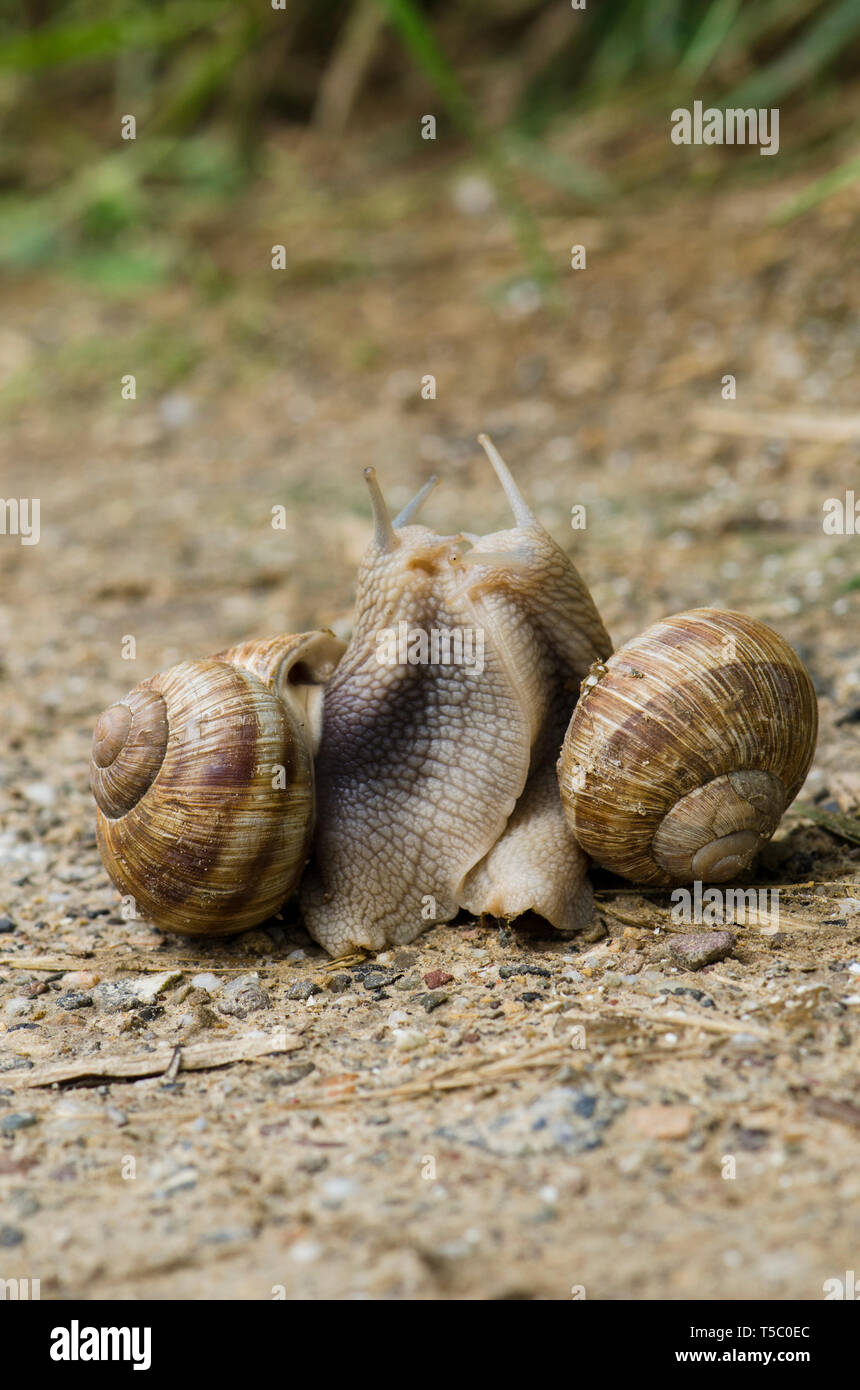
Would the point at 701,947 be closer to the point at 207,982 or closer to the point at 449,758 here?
the point at 449,758

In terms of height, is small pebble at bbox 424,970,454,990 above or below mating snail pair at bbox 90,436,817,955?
below

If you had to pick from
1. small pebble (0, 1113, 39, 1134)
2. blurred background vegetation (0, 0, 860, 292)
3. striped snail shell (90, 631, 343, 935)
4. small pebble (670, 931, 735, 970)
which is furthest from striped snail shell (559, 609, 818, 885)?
blurred background vegetation (0, 0, 860, 292)

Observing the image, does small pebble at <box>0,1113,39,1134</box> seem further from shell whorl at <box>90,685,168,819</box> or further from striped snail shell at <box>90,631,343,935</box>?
shell whorl at <box>90,685,168,819</box>

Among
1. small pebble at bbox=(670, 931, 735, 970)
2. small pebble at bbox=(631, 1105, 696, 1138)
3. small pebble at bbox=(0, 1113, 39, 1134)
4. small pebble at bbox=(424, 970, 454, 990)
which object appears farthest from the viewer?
small pebble at bbox=(424, 970, 454, 990)

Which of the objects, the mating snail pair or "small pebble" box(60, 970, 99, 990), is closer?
the mating snail pair

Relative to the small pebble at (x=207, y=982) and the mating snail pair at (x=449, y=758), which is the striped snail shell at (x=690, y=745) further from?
the small pebble at (x=207, y=982)

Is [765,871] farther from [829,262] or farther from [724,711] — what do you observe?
[829,262]

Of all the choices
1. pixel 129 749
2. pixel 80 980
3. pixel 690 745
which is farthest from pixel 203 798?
pixel 690 745
